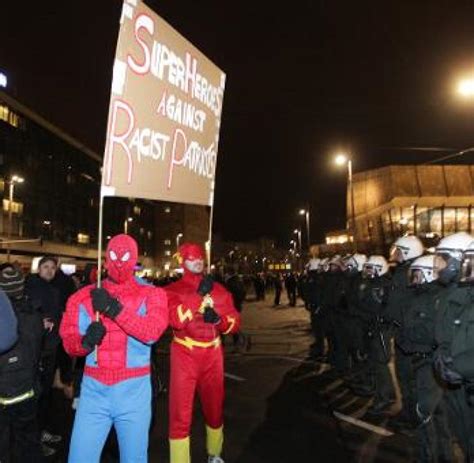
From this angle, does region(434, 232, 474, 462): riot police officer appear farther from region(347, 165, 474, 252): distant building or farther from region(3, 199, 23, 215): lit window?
region(3, 199, 23, 215): lit window

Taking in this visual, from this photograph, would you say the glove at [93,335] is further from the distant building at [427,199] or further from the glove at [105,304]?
the distant building at [427,199]

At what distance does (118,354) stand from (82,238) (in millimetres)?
88265

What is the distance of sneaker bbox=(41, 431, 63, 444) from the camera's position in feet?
23.4

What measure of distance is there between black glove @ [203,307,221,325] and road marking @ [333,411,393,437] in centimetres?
304

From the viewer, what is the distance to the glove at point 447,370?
4.92m

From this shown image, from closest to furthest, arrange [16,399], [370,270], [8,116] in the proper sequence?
[16,399] → [370,270] → [8,116]

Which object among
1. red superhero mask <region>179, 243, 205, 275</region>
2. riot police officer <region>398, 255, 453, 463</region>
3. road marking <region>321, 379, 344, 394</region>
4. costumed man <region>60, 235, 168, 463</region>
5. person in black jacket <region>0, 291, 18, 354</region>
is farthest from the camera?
road marking <region>321, 379, 344, 394</region>

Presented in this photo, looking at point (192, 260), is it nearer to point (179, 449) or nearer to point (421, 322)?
point (179, 449)

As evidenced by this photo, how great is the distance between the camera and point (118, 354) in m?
4.26

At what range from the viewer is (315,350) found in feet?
47.0

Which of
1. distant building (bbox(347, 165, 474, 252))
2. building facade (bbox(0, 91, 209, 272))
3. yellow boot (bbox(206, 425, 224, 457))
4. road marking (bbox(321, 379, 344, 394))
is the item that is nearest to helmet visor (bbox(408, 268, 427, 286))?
yellow boot (bbox(206, 425, 224, 457))

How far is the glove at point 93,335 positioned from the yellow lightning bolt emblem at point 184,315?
1.60m

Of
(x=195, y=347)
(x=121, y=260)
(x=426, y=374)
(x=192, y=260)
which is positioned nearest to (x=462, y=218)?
(x=426, y=374)

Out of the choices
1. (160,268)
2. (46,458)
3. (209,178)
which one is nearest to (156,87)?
(209,178)
